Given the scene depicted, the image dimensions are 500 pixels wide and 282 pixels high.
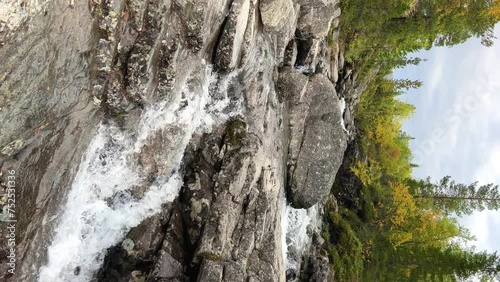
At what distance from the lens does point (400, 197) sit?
28.2 metres

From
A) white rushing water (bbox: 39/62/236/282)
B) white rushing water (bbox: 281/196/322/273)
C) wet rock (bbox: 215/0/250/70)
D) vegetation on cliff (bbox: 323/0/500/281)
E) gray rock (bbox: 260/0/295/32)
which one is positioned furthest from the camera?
vegetation on cliff (bbox: 323/0/500/281)

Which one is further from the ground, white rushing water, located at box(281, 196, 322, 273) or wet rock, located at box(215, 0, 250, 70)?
wet rock, located at box(215, 0, 250, 70)

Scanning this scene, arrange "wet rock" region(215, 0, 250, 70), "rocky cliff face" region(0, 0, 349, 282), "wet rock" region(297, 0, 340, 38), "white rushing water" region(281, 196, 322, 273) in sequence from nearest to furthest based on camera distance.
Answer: "rocky cliff face" region(0, 0, 349, 282) → "wet rock" region(215, 0, 250, 70) → "white rushing water" region(281, 196, 322, 273) → "wet rock" region(297, 0, 340, 38)

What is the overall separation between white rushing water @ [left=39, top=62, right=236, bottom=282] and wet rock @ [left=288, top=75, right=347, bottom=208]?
5658mm

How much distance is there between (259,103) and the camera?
17875 mm

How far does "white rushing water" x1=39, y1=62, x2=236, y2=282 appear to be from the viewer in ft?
43.6

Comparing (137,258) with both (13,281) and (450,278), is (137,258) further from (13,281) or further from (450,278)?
(450,278)

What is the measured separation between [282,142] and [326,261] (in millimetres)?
7381

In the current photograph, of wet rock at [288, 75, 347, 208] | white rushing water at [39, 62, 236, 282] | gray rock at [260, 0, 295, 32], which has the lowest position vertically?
white rushing water at [39, 62, 236, 282]

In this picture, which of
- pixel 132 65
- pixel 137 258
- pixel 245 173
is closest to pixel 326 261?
pixel 245 173

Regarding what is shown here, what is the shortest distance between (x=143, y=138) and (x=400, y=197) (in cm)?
2016

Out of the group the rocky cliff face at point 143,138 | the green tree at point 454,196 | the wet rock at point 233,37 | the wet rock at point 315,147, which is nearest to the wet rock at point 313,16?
the rocky cliff face at point 143,138

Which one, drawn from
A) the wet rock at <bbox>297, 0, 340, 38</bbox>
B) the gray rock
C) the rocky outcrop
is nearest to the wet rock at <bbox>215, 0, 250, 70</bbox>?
the gray rock

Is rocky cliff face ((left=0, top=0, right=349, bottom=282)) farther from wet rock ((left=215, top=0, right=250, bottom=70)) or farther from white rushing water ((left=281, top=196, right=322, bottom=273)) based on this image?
white rushing water ((left=281, top=196, right=322, bottom=273))
